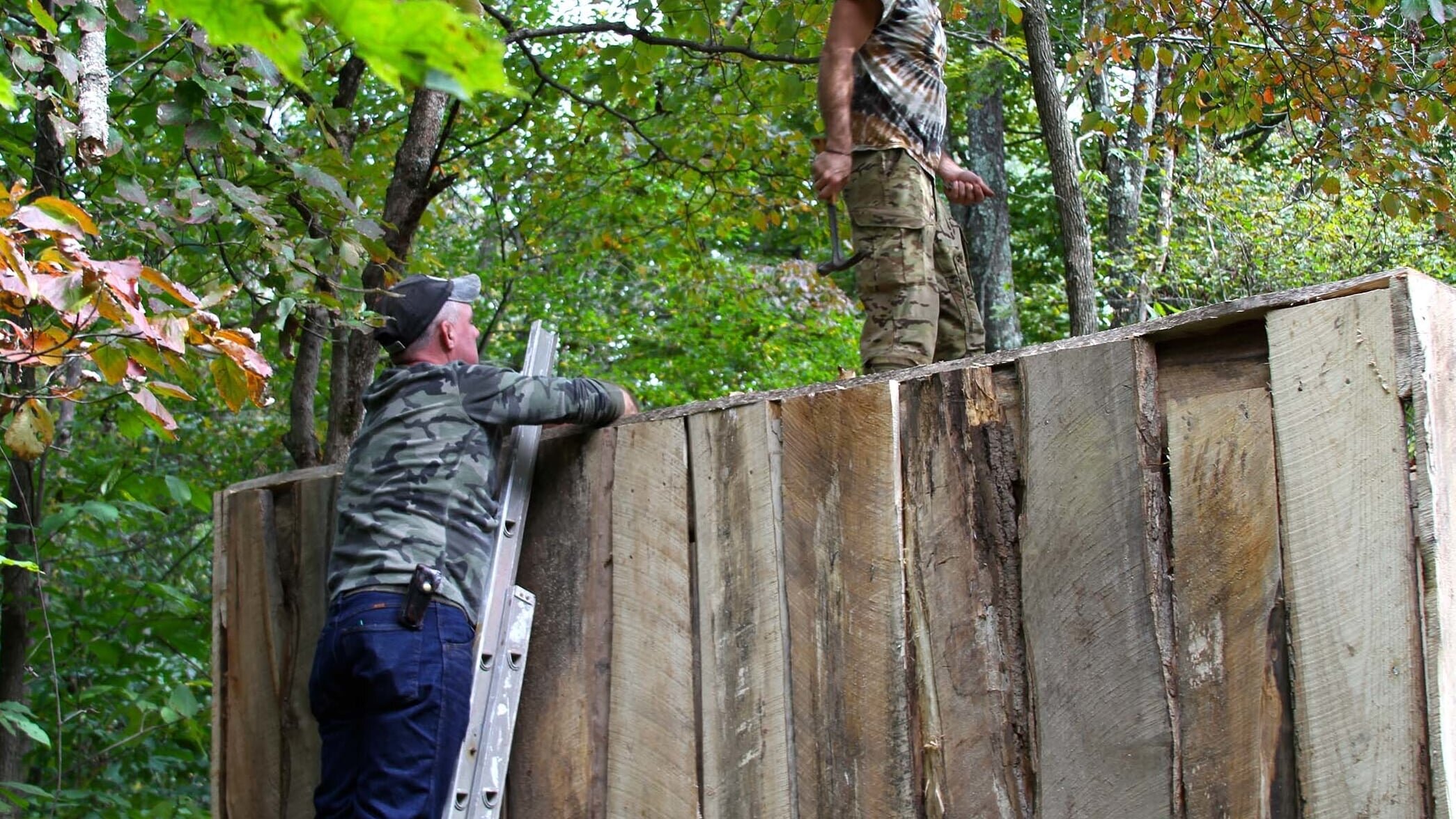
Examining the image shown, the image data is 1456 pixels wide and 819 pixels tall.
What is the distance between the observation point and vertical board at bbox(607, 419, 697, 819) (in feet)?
9.86

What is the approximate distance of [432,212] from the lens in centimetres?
1017

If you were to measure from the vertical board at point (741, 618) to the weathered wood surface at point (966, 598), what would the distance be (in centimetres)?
32

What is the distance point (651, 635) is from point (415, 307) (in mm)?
1089

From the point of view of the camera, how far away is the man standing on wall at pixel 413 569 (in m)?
3.05

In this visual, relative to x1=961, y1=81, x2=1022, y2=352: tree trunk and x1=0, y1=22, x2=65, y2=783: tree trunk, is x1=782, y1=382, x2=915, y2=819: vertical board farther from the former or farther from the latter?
x1=961, y1=81, x2=1022, y2=352: tree trunk

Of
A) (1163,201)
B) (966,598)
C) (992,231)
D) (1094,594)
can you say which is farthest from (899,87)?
(992,231)

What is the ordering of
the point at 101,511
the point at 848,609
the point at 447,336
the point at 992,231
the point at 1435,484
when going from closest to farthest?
1. the point at 1435,484
2. the point at 848,609
3. the point at 447,336
4. the point at 101,511
5. the point at 992,231

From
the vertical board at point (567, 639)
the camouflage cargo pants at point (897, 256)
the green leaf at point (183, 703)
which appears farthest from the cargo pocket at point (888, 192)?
the green leaf at point (183, 703)

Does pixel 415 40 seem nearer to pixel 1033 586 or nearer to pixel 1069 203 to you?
pixel 1033 586

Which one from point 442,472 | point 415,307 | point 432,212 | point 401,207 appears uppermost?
point 432,212

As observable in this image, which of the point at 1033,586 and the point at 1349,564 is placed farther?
the point at 1033,586

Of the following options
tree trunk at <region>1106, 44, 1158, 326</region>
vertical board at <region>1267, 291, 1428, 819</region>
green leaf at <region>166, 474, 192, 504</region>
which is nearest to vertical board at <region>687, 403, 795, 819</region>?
A: vertical board at <region>1267, 291, 1428, 819</region>

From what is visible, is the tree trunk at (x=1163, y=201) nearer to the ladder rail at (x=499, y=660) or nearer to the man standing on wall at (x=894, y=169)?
the man standing on wall at (x=894, y=169)

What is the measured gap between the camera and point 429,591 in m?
3.12
